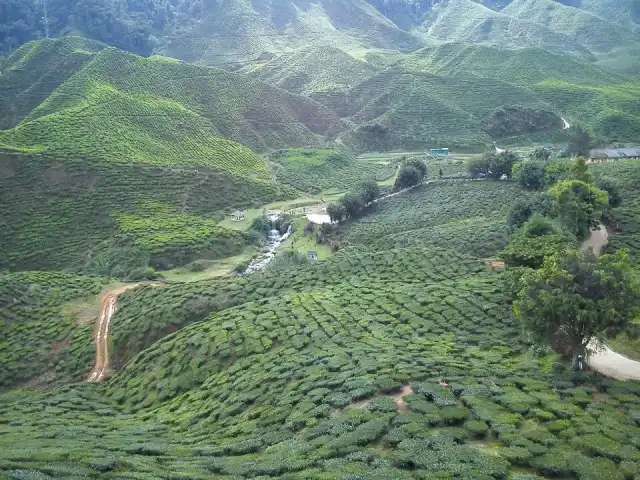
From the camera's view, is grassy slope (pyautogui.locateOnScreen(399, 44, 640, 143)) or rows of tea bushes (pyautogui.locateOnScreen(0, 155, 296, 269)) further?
grassy slope (pyautogui.locateOnScreen(399, 44, 640, 143))

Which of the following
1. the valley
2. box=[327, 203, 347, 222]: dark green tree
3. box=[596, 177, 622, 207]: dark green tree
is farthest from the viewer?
Result: box=[327, 203, 347, 222]: dark green tree

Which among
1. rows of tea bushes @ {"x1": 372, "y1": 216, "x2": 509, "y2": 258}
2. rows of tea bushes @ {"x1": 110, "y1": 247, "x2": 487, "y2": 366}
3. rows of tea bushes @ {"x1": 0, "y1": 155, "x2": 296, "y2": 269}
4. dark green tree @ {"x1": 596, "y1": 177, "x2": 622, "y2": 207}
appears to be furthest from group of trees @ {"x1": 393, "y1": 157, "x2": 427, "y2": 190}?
rows of tea bushes @ {"x1": 110, "y1": 247, "x2": 487, "y2": 366}

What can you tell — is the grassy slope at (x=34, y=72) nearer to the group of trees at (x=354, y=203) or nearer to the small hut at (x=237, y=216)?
the small hut at (x=237, y=216)

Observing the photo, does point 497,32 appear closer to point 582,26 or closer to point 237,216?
point 582,26

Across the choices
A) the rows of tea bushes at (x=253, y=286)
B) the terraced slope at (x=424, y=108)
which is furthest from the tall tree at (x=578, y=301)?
the terraced slope at (x=424, y=108)

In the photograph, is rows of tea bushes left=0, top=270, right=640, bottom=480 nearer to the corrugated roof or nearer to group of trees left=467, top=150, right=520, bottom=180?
group of trees left=467, top=150, right=520, bottom=180

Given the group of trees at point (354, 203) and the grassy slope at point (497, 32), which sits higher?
the grassy slope at point (497, 32)
